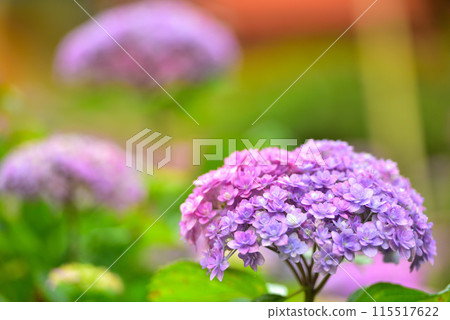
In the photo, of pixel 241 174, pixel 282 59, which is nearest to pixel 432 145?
pixel 282 59

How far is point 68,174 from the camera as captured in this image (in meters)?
1.11

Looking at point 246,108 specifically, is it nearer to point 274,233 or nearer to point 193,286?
point 193,286

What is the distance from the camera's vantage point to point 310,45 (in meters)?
5.04

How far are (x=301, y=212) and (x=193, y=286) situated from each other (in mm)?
242

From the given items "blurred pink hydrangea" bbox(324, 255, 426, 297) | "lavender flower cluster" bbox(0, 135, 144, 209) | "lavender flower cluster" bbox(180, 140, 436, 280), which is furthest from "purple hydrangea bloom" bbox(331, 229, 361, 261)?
"blurred pink hydrangea" bbox(324, 255, 426, 297)

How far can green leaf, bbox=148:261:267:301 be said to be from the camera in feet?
2.41

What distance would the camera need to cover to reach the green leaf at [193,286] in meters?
0.74

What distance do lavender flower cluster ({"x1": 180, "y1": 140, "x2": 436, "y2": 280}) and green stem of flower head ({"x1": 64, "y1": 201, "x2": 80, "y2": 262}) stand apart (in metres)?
0.60

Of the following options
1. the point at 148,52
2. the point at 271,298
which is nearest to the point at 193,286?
the point at 271,298

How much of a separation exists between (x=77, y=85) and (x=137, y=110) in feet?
0.95

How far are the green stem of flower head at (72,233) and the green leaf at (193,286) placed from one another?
0.47 m

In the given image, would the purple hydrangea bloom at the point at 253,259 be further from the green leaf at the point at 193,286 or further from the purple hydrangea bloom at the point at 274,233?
the green leaf at the point at 193,286

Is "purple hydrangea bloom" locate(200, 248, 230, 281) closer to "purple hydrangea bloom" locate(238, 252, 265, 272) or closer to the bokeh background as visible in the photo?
"purple hydrangea bloom" locate(238, 252, 265, 272)
